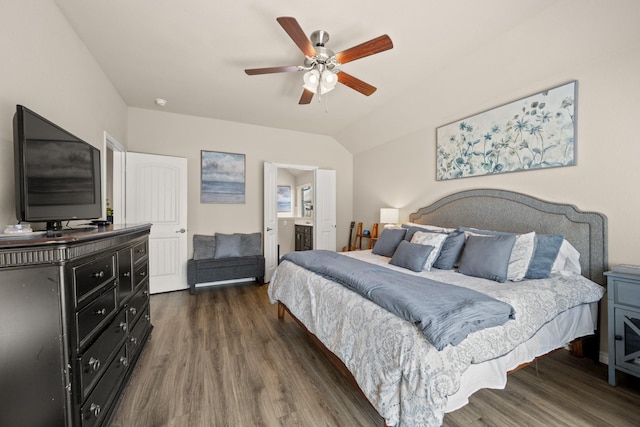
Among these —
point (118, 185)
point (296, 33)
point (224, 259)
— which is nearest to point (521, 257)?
point (296, 33)

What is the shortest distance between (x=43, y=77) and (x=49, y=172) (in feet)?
2.90

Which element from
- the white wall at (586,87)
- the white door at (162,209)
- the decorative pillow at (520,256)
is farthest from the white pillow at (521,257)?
the white door at (162,209)

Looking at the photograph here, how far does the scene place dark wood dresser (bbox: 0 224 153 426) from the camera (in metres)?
0.99

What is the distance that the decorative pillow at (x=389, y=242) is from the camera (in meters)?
3.18

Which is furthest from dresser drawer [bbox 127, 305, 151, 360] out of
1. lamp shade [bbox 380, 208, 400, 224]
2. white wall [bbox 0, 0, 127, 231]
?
lamp shade [bbox 380, 208, 400, 224]

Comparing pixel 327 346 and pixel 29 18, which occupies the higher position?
pixel 29 18

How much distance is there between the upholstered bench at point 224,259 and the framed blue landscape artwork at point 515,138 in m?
3.14

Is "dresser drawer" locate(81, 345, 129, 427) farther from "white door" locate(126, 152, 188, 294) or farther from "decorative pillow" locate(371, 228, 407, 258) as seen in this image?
"decorative pillow" locate(371, 228, 407, 258)

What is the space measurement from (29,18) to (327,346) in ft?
9.49

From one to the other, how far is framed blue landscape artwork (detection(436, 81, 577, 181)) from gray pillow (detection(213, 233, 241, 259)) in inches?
129

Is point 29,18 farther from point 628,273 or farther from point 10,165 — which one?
point 628,273

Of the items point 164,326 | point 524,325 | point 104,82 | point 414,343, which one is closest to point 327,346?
point 414,343

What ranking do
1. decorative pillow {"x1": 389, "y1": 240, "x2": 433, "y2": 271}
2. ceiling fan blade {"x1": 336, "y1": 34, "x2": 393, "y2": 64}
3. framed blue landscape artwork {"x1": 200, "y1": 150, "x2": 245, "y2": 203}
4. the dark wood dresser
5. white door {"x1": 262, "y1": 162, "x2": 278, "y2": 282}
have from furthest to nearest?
white door {"x1": 262, "y1": 162, "x2": 278, "y2": 282}
framed blue landscape artwork {"x1": 200, "y1": 150, "x2": 245, "y2": 203}
decorative pillow {"x1": 389, "y1": 240, "x2": 433, "y2": 271}
ceiling fan blade {"x1": 336, "y1": 34, "x2": 393, "y2": 64}
the dark wood dresser

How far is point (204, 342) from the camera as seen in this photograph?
2.48m
